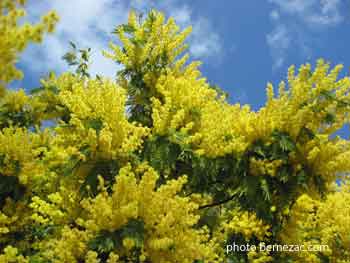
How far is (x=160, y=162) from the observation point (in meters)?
7.34

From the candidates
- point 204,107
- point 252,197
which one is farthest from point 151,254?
point 204,107

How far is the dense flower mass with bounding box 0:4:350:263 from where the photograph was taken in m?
5.93

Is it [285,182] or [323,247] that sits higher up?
[285,182]

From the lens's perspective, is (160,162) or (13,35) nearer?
(13,35)

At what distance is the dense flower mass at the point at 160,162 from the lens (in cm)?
593

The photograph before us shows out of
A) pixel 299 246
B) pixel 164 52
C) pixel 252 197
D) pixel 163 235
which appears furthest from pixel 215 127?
pixel 299 246

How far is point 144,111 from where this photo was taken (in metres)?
9.02

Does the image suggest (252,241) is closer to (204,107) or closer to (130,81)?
(204,107)

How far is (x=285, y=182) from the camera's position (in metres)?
7.72

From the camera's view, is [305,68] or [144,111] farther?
[144,111]

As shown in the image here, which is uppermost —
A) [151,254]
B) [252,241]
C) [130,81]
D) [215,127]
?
[130,81]

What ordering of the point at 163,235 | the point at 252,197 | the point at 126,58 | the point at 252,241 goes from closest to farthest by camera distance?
1. the point at 163,235
2. the point at 252,197
3. the point at 126,58
4. the point at 252,241

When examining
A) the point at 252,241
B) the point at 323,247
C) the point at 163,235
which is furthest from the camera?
the point at 323,247

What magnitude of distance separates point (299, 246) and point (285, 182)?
91.8 inches
